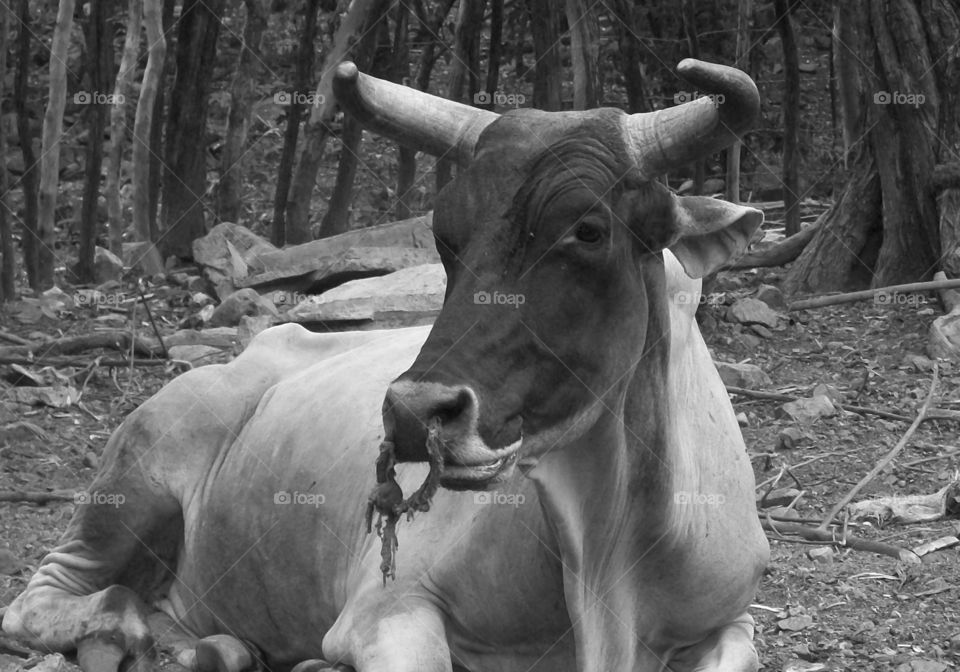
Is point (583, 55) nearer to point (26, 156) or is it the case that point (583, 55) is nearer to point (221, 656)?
point (26, 156)

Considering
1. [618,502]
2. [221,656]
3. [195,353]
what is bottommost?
[221,656]

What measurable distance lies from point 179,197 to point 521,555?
10.2m

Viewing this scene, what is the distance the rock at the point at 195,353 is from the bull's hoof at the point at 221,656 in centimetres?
401

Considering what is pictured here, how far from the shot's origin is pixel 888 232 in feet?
32.7

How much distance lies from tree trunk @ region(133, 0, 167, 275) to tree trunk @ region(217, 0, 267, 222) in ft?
2.49

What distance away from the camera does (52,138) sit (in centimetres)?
1216

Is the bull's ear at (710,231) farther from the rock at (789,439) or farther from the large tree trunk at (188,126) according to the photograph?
the large tree trunk at (188,126)

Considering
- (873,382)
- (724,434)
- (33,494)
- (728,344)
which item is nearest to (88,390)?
(33,494)

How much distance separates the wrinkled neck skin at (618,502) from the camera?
370cm

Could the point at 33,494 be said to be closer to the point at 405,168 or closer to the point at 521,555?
the point at 521,555

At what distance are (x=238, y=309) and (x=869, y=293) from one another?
418 centimetres

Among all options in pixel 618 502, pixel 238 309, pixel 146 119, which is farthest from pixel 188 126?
pixel 618 502

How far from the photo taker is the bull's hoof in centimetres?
485

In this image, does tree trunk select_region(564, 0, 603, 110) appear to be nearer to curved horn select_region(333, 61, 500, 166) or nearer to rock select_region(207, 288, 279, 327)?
rock select_region(207, 288, 279, 327)
